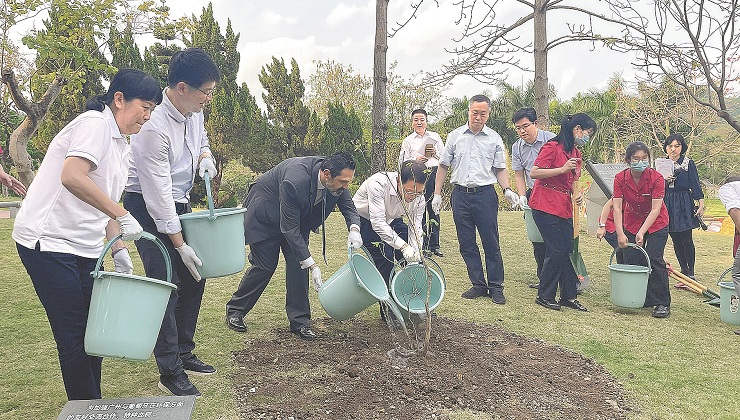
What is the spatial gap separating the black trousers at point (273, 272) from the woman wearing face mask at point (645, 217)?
101 inches

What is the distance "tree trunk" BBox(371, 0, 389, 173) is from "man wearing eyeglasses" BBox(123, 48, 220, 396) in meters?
3.09

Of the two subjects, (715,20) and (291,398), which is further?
(715,20)

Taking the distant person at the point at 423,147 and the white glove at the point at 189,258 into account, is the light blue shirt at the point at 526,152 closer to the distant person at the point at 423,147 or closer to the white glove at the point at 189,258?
the distant person at the point at 423,147

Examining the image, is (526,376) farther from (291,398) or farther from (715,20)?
(715,20)

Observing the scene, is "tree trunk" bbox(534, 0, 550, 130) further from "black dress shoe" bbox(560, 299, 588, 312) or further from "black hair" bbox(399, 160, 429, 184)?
"black hair" bbox(399, 160, 429, 184)

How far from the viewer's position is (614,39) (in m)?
7.52

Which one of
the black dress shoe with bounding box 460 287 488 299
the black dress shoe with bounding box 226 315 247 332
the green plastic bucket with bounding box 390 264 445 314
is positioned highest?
the green plastic bucket with bounding box 390 264 445 314

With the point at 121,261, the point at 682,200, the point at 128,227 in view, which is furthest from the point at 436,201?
the point at 128,227

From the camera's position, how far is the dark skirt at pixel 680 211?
5910mm

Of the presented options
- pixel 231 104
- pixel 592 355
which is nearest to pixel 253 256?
pixel 592 355

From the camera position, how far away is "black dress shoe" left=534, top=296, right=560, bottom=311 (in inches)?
189

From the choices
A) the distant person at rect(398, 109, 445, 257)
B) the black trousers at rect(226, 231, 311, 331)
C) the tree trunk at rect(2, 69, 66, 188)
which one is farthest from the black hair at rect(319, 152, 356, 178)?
the tree trunk at rect(2, 69, 66, 188)

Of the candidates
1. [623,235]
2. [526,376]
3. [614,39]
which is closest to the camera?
[526,376]

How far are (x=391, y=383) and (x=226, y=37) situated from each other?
51.5 feet
